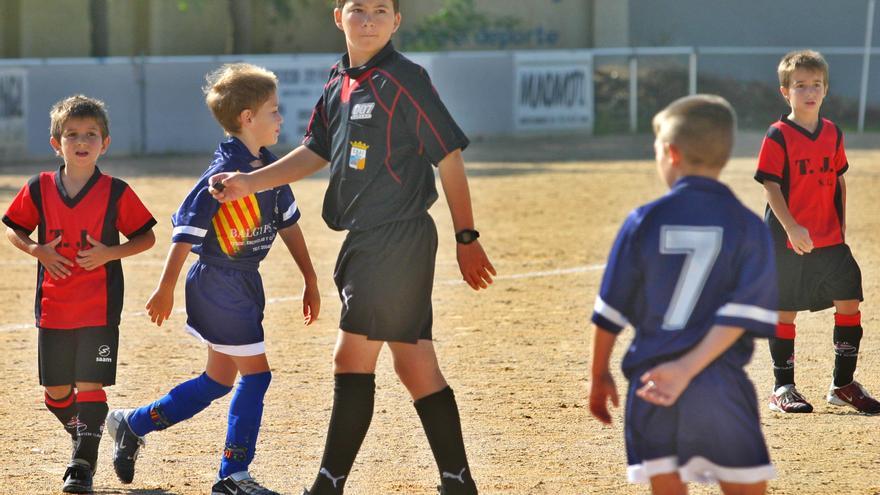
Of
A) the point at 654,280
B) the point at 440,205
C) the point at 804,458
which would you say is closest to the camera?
the point at 654,280

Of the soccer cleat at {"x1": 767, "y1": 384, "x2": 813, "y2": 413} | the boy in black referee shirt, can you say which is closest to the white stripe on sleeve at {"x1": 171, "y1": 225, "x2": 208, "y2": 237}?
the boy in black referee shirt

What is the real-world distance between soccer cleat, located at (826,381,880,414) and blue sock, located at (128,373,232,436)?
2968 mm

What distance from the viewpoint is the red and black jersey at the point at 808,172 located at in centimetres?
629

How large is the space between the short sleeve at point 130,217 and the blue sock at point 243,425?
0.79m


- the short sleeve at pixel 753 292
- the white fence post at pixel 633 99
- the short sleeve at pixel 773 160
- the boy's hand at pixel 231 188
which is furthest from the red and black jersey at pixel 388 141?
the white fence post at pixel 633 99

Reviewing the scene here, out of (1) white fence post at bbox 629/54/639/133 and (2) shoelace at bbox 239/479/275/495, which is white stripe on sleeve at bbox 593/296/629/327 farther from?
(1) white fence post at bbox 629/54/639/133

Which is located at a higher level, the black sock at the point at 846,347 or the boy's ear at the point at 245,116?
the boy's ear at the point at 245,116

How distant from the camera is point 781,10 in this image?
33.9 metres

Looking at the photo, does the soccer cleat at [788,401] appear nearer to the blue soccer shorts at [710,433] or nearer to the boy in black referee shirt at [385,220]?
the boy in black referee shirt at [385,220]

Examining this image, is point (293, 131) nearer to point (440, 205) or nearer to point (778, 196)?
point (440, 205)

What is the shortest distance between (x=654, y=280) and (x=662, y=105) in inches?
1022

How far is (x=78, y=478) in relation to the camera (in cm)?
507

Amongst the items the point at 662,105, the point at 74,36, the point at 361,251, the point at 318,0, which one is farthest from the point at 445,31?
the point at 361,251

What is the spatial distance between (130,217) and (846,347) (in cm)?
338
